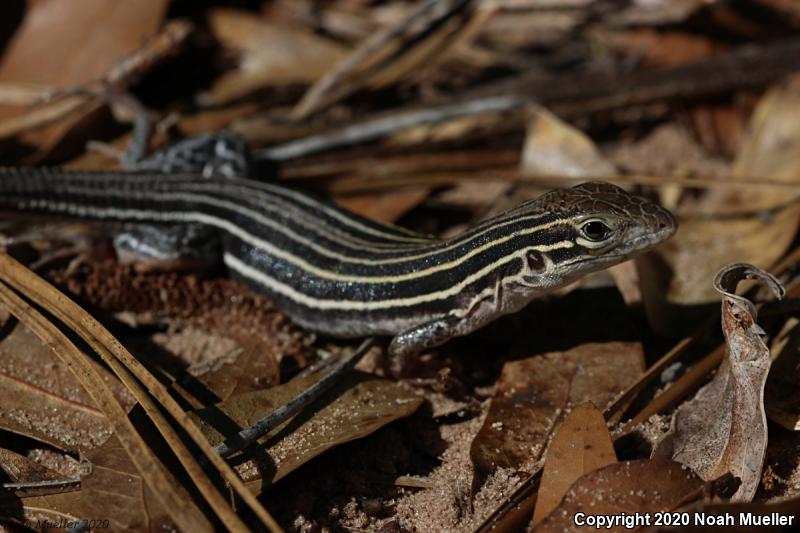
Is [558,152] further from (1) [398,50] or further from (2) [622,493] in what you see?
(2) [622,493]

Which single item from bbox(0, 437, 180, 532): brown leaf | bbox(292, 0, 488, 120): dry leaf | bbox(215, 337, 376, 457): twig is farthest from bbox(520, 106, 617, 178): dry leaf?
bbox(0, 437, 180, 532): brown leaf

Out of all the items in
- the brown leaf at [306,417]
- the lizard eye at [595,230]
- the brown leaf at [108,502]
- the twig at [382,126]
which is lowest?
the brown leaf at [306,417]

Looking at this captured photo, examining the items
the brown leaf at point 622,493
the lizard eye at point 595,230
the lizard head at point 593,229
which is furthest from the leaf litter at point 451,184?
the lizard eye at point 595,230

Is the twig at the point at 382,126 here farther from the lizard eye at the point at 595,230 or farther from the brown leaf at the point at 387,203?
the lizard eye at the point at 595,230

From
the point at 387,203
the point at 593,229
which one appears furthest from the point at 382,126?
the point at 593,229

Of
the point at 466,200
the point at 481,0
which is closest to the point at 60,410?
the point at 466,200

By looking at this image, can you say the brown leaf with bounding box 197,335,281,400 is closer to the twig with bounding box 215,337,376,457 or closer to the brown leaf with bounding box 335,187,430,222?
the twig with bounding box 215,337,376,457
